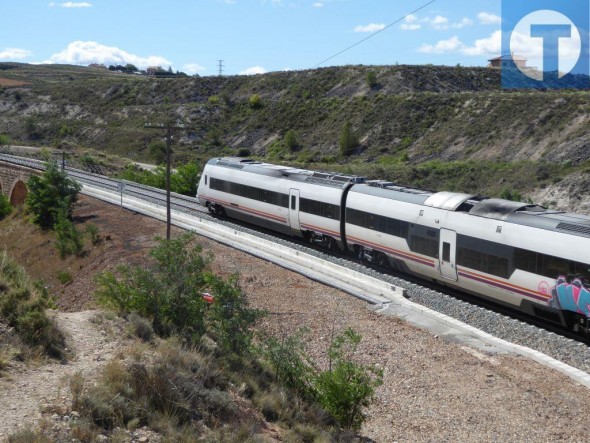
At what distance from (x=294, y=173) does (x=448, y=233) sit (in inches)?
406

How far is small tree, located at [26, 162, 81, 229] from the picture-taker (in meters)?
40.6

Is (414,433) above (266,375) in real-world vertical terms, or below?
below

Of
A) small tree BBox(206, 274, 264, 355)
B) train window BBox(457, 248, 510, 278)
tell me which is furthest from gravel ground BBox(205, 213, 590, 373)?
small tree BBox(206, 274, 264, 355)

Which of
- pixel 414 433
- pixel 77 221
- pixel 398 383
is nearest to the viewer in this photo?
pixel 414 433

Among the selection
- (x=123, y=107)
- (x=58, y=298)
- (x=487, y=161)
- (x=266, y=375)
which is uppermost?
(x=123, y=107)

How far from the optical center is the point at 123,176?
56.7m

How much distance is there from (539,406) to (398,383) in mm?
2661

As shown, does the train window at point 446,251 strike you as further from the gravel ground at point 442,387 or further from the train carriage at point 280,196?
the train carriage at point 280,196

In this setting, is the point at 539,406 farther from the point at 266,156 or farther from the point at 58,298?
the point at 266,156

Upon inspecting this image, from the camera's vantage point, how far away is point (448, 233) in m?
19.7

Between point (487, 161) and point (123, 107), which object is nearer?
point (487, 161)

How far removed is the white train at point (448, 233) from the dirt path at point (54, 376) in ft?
34.4

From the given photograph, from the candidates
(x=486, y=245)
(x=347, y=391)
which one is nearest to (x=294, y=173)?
(x=486, y=245)

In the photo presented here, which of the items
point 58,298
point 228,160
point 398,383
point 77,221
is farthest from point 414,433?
point 77,221
